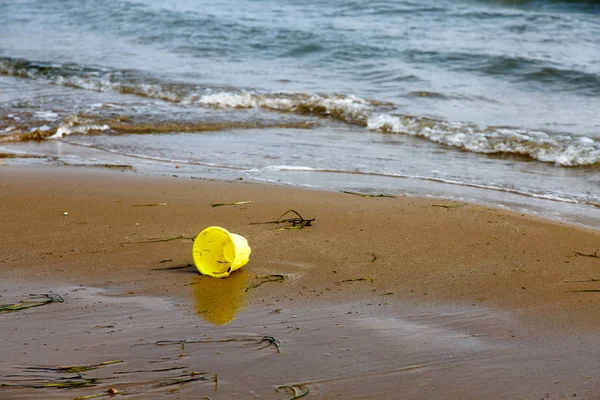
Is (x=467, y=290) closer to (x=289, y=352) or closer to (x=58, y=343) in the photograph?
(x=289, y=352)

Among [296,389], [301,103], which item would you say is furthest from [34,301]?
[301,103]

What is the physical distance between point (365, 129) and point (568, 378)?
217 inches

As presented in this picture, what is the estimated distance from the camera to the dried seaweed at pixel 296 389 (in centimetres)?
251

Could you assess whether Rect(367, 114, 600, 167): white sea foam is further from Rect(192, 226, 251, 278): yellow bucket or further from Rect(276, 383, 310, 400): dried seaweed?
Rect(276, 383, 310, 400): dried seaweed

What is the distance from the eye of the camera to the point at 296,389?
254 cm

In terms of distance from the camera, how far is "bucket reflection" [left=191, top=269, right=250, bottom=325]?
3152mm

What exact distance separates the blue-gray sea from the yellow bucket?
6.34 feet

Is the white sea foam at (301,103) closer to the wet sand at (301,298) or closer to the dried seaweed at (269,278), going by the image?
the wet sand at (301,298)

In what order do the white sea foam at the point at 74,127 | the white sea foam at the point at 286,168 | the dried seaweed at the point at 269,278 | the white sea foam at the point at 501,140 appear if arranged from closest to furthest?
the dried seaweed at the point at 269,278 < the white sea foam at the point at 286,168 < the white sea foam at the point at 501,140 < the white sea foam at the point at 74,127

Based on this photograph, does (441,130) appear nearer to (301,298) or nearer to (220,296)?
(301,298)

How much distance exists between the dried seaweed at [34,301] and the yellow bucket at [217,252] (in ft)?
2.21

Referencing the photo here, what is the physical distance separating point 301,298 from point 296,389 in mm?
866

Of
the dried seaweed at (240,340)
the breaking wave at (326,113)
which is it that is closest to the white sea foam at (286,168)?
the breaking wave at (326,113)

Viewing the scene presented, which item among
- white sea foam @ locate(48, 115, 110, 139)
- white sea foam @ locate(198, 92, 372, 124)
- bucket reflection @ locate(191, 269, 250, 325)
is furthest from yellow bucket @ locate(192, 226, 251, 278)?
white sea foam @ locate(198, 92, 372, 124)
